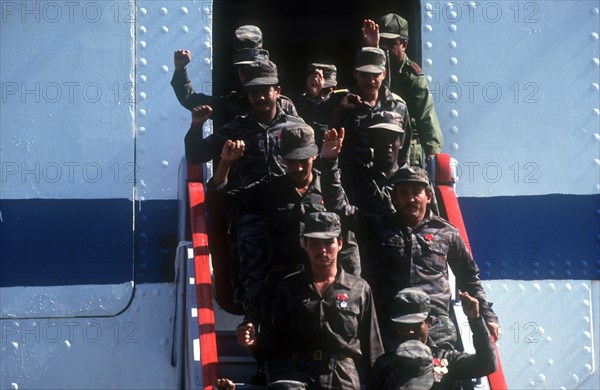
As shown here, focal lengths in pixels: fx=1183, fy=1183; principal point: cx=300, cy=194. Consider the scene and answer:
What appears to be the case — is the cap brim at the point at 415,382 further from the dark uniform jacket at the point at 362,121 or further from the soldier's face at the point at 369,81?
the soldier's face at the point at 369,81

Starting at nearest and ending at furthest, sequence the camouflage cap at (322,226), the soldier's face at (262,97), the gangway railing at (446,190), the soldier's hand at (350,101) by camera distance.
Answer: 1. the camouflage cap at (322,226)
2. the soldier's face at (262,97)
3. the soldier's hand at (350,101)
4. the gangway railing at (446,190)

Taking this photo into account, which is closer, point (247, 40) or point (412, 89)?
point (247, 40)

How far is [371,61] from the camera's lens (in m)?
6.42

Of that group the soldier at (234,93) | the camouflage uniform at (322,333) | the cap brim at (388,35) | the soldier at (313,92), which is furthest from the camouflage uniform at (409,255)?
the cap brim at (388,35)

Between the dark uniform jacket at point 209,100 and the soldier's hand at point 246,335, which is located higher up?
the dark uniform jacket at point 209,100

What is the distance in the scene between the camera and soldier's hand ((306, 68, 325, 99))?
23.2 feet

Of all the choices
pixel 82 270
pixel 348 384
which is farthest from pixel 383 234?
pixel 82 270

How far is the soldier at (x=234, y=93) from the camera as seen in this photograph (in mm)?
6656

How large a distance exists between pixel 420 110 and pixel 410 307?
176 centimetres

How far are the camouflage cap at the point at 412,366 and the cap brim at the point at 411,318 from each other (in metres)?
0.14

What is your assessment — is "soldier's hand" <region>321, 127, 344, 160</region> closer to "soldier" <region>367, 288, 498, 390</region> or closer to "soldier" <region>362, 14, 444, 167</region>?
"soldier" <region>367, 288, 498, 390</region>

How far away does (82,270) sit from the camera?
702 centimetres

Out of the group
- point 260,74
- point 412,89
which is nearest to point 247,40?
point 260,74

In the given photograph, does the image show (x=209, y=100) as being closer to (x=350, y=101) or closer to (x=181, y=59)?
(x=181, y=59)
